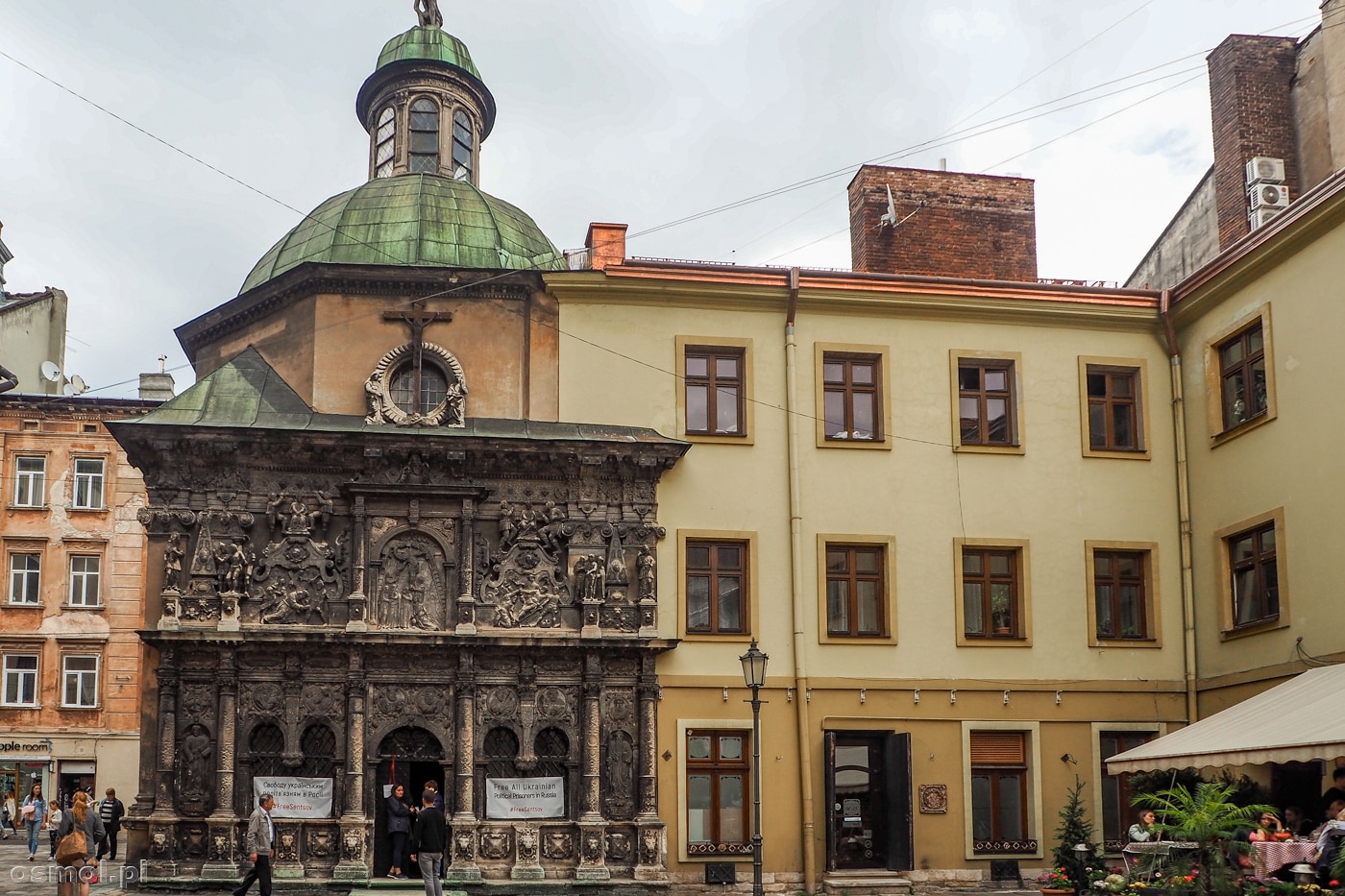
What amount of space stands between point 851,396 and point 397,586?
9.26 m

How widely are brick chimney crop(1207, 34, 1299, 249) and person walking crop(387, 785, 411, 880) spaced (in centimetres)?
2002

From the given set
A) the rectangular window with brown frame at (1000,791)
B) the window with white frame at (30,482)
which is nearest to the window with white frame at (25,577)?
the window with white frame at (30,482)

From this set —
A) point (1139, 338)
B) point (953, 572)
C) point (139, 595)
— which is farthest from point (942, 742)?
point (139, 595)

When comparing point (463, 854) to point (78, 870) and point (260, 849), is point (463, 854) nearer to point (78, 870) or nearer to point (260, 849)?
point (260, 849)

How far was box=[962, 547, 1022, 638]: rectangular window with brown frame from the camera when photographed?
29312mm

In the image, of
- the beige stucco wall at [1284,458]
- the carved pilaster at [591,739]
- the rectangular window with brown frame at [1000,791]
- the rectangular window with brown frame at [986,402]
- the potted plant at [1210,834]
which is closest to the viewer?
the potted plant at [1210,834]

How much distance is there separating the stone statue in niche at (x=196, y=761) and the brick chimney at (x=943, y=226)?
16712mm

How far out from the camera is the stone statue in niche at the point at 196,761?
87.4 feet

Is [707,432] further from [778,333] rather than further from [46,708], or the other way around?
[46,708]

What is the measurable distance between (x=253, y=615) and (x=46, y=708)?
85.5 feet

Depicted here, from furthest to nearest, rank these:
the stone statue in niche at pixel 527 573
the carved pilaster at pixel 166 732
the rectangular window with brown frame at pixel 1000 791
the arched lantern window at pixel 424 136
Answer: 1. the arched lantern window at pixel 424 136
2. the rectangular window with brown frame at pixel 1000 791
3. the stone statue in niche at pixel 527 573
4. the carved pilaster at pixel 166 732

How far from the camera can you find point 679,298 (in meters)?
29.4

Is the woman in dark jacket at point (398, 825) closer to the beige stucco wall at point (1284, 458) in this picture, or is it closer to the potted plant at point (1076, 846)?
the potted plant at point (1076, 846)

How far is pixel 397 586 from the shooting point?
2775 centimetres
